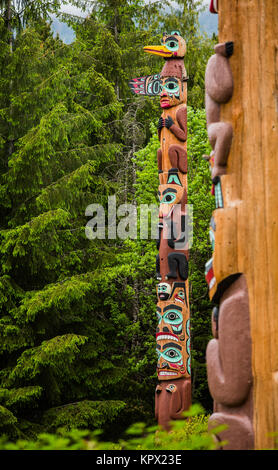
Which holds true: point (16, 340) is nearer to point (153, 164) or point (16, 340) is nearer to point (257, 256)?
point (153, 164)

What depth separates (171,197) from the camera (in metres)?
10.1

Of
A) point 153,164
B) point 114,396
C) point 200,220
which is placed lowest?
point 114,396

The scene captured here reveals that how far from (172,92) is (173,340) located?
169 inches

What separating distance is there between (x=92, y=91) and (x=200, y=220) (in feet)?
23.3

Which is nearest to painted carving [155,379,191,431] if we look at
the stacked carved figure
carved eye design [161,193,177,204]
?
carved eye design [161,193,177,204]

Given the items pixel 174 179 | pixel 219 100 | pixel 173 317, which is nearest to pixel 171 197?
pixel 174 179

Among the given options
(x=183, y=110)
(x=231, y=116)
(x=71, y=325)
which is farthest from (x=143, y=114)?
(x=231, y=116)

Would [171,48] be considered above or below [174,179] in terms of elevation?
above

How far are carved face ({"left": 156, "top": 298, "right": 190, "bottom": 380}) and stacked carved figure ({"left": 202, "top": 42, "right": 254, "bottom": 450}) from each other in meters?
5.26

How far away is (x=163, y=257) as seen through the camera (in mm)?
9852

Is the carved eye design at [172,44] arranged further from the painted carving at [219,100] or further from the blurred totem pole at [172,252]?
the painted carving at [219,100]

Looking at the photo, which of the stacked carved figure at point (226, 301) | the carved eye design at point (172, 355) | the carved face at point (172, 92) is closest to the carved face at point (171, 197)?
the carved face at point (172, 92)

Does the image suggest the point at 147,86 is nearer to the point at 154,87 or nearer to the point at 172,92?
the point at 154,87

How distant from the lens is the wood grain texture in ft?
12.5
